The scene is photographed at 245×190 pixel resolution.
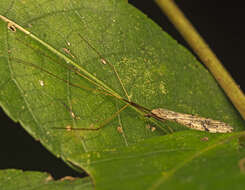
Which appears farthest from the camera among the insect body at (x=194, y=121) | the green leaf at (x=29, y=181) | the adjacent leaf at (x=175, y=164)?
the insect body at (x=194, y=121)

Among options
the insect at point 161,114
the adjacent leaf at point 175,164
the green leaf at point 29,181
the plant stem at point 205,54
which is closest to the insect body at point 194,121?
the insect at point 161,114

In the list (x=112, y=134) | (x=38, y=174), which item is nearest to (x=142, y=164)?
(x=112, y=134)

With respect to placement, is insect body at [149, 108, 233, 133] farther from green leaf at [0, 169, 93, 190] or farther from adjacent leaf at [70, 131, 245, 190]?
green leaf at [0, 169, 93, 190]

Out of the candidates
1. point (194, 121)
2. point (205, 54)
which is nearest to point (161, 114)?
point (194, 121)

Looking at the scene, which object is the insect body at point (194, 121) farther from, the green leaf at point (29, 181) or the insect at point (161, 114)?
the green leaf at point (29, 181)

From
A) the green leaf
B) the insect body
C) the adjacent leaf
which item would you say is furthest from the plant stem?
the green leaf

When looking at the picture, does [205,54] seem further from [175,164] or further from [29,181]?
[29,181]

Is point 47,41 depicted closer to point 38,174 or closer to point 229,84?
point 38,174

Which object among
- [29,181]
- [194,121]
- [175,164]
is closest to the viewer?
[175,164]
